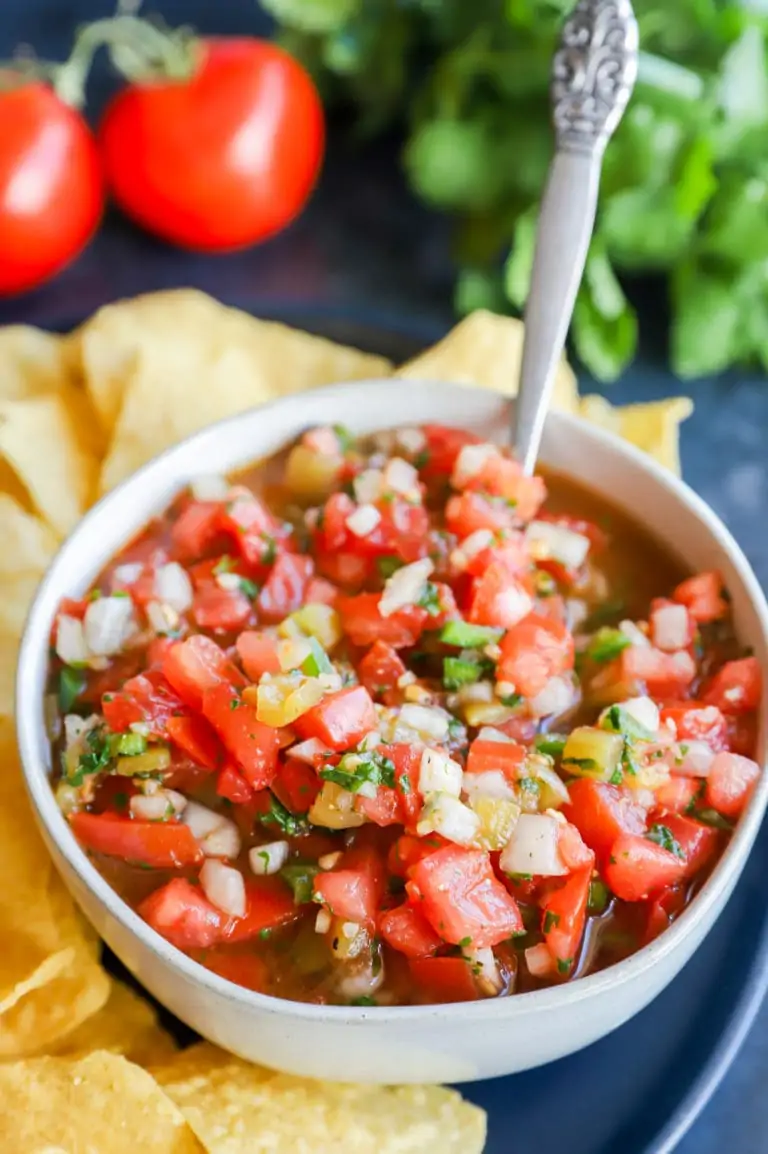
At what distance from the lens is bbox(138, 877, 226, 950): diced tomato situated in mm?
1540

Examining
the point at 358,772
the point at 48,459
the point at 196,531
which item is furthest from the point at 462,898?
the point at 48,459

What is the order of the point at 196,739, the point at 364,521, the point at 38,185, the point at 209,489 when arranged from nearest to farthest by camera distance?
the point at 196,739, the point at 364,521, the point at 209,489, the point at 38,185

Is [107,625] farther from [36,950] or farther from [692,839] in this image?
[692,839]

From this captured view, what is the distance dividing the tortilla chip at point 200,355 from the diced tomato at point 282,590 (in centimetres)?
55

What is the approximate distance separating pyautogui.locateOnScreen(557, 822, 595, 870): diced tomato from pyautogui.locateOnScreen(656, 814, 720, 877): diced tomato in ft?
0.49

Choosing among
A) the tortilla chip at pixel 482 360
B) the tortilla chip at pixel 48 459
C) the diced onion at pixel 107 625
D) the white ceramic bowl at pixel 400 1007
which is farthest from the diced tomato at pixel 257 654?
the tortilla chip at pixel 482 360

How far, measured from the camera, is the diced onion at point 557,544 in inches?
74.2

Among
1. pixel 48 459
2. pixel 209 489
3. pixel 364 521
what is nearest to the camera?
pixel 364 521

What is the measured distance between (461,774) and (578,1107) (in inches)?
20.2

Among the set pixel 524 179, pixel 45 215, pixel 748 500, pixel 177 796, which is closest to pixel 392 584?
pixel 177 796

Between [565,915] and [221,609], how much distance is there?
676 mm

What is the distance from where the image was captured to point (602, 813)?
153cm

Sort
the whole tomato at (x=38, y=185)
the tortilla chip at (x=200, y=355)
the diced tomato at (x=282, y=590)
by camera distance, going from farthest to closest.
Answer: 1. the whole tomato at (x=38, y=185)
2. the tortilla chip at (x=200, y=355)
3. the diced tomato at (x=282, y=590)

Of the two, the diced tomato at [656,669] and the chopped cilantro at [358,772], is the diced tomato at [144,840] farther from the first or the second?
the diced tomato at [656,669]
